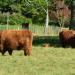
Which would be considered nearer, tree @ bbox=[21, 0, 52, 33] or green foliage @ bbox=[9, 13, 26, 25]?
tree @ bbox=[21, 0, 52, 33]

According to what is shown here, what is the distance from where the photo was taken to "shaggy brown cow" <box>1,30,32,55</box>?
16.6 metres

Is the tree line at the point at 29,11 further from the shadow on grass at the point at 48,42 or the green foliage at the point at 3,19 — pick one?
the shadow on grass at the point at 48,42

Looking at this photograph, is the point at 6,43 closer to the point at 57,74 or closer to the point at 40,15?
the point at 57,74

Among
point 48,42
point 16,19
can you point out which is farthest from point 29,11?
point 48,42

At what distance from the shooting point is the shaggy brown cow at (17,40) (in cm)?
1661

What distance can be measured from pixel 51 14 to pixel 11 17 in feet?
20.8

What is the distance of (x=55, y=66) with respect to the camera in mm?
13352

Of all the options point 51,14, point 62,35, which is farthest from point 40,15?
point 62,35

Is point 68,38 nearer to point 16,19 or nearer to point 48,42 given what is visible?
point 48,42

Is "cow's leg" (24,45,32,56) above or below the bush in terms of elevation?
above

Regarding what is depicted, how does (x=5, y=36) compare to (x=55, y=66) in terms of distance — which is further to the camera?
(x=5, y=36)

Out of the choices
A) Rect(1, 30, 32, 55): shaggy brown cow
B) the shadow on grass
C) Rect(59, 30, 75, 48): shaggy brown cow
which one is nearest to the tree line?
the shadow on grass

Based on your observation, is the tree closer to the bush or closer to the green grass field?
the bush

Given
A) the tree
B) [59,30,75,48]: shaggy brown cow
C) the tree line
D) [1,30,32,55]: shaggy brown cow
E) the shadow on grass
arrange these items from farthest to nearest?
the tree line
the tree
the shadow on grass
[59,30,75,48]: shaggy brown cow
[1,30,32,55]: shaggy brown cow
